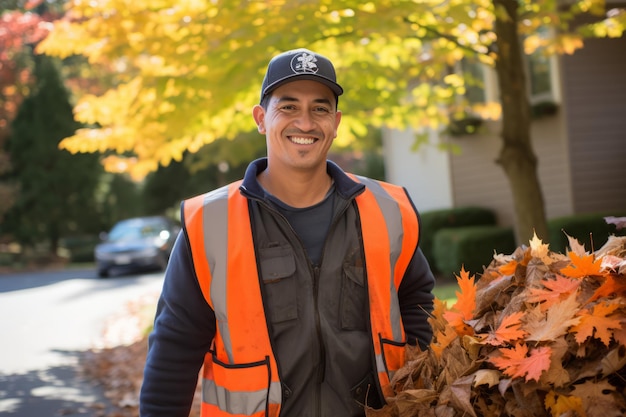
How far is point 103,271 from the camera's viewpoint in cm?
2014

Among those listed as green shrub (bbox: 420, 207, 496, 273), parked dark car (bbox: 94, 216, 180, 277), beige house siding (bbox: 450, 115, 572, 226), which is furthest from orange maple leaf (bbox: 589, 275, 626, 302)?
parked dark car (bbox: 94, 216, 180, 277)

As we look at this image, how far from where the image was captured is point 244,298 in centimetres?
240

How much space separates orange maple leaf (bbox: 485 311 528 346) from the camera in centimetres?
184

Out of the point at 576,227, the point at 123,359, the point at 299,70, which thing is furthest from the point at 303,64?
the point at 576,227

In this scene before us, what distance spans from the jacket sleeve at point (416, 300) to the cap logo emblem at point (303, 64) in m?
0.74

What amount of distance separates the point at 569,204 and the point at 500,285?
36.6ft

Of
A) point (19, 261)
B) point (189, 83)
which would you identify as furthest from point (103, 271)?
point (189, 83)

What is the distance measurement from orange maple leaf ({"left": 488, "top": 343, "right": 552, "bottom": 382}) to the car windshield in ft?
62.9

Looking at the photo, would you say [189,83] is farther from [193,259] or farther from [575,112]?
[575,112]

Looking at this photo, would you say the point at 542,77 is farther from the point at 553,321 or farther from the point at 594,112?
the point at 553,321

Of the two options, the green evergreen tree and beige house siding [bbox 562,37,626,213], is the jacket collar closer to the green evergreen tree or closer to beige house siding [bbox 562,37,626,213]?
beige house siding [bbox 562,37,626,213]

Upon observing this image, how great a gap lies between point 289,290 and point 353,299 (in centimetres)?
21

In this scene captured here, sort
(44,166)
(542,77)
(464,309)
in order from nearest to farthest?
1. (464,309)
2. (542,77)
3. (44,166)

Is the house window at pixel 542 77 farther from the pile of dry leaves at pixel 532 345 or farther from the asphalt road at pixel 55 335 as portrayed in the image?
the pile of dry leaves at pixel 532 345
